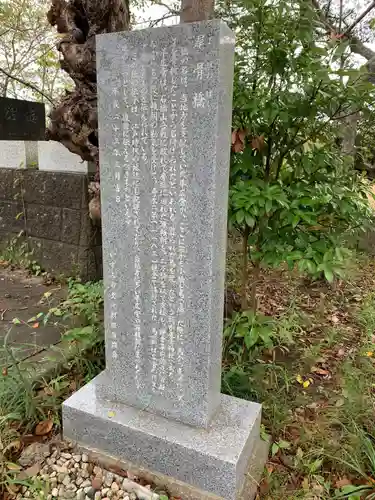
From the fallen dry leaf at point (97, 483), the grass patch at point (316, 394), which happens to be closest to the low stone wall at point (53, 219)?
the grass patch at point (316, 394)

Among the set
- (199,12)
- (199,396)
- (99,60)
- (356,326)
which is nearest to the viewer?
(99,60)

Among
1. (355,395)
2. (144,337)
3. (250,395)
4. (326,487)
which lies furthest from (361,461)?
(144,337)

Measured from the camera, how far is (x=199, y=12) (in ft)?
8.86

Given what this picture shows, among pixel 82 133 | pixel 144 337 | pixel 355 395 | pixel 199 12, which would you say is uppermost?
pixel 199 12

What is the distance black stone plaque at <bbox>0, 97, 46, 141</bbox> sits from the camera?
3.21 metres

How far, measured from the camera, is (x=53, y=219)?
4656 millimetres

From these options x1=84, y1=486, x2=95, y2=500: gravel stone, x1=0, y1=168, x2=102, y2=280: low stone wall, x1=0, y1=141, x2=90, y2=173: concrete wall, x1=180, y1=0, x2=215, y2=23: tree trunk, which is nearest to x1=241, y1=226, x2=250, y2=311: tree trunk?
x1=180, y1=0, x2=215, y2=23: tree trunk

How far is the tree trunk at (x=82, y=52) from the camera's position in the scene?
338 cm

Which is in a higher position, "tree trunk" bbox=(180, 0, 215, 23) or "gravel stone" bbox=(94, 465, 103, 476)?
"tree trunk" bbox=(180, 0, 215, 23)

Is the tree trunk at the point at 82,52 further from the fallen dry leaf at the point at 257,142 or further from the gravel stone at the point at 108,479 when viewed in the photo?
the gravel stone at the point at 108,479

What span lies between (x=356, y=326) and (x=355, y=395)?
5.07 feet

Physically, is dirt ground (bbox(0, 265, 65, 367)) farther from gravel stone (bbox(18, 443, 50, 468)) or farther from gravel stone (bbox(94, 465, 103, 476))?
gravel stone (bbox(94, 465, 103, 476))

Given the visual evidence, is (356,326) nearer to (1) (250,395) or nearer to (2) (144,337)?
(1) (250,395)

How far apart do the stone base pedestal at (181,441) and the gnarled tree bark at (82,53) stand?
2305 millimetres
